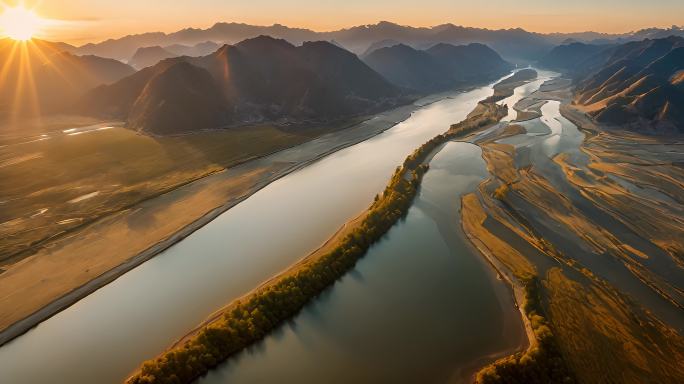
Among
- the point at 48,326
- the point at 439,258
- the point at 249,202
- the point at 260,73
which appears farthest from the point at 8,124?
the point at 439,258

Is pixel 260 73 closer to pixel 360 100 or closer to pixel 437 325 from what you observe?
pixel 360 100

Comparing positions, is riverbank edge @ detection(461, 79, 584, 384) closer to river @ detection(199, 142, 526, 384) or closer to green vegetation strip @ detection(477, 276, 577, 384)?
green vegetation strip @ detection(477, 276, 577, 384)

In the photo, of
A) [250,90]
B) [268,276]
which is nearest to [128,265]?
[268,276]

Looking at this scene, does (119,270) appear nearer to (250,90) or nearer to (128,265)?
(128,265)

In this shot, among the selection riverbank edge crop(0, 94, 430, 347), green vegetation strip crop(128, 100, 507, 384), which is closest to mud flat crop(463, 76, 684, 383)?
green vegetation strip crop(128, 100, 507, 384)

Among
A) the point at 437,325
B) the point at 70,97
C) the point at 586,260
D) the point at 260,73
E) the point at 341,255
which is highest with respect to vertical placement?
the point at 70,97

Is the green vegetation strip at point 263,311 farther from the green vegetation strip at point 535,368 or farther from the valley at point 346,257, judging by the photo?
the green vegetation strip at point 535,368

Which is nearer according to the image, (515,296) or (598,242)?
(515,296)
